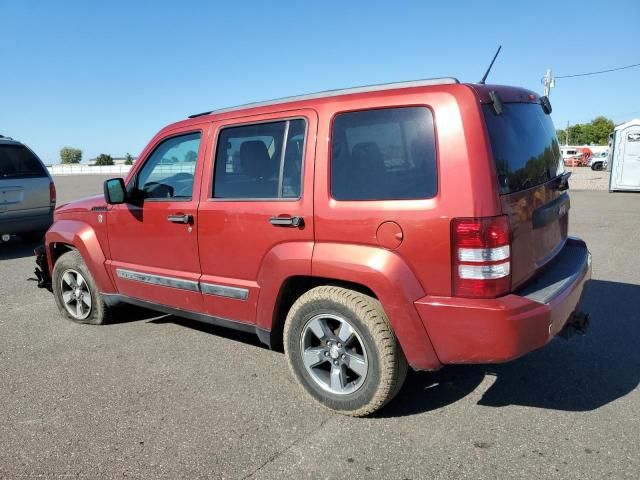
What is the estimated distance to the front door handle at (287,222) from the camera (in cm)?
312

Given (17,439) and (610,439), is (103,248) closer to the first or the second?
(17,439)

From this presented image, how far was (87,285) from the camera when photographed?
4.82 meters

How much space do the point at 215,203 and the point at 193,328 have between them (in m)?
1.64

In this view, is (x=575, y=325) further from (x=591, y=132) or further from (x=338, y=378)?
(x=591, y=132)

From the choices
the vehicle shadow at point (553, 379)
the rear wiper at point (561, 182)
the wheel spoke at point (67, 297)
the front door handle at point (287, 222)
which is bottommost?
the vehicle shadow at point (553, 379)

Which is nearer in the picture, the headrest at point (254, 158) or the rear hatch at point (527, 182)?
the rear hatch at point (527, 182)

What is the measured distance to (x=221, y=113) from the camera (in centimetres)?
382

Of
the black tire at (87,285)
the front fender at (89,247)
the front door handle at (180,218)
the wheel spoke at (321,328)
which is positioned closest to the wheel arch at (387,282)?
the wheel spoke at (321,328)

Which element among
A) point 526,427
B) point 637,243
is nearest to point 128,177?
point 526,427

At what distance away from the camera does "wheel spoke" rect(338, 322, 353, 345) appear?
303 centimetres

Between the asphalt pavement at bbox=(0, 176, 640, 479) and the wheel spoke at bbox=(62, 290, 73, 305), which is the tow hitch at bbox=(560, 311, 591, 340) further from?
the wheel spoke at bbox=(62, 290, 73, 305)

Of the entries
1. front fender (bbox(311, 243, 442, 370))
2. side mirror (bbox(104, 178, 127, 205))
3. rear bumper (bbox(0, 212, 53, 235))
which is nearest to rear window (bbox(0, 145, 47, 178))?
rear bumper (bbox(0, 212, 53, 235))

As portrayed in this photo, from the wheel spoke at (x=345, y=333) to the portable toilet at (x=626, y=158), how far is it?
18294 mm

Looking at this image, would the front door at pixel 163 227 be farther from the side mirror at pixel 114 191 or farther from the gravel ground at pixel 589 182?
the gravel ground at pixel 589 182
